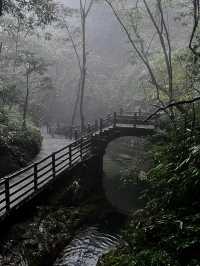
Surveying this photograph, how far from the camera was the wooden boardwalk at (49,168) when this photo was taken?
1208 cm

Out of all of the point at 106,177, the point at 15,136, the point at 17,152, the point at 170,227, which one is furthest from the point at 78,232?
the point at 106,177

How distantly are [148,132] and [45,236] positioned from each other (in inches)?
599

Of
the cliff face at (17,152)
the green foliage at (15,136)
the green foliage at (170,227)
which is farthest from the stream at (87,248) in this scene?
the green foliage at (15,136)

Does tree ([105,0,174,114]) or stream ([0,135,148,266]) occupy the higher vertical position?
tree ([105,0,174,114])

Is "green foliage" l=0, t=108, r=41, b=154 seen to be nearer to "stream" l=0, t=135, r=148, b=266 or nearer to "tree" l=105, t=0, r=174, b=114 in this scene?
"stream" l=0, t=135, r=148, b=266

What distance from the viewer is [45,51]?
160 ft

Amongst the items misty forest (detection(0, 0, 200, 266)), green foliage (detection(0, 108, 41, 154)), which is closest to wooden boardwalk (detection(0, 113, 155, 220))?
misty forest (detection(0, 0, 200, 266))

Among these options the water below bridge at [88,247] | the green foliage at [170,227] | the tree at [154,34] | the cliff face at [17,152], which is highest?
the tree at [154,34]

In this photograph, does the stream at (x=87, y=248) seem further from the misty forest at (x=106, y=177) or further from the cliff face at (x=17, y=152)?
the cliff face at (x=17, y=152)

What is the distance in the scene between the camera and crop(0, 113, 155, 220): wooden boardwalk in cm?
1208

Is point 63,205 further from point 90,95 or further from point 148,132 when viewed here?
point 90,95

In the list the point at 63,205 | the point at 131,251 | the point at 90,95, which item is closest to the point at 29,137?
the point at 63,205

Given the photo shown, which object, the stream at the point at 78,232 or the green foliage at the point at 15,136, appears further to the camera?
the green foliage at the point at 15,136

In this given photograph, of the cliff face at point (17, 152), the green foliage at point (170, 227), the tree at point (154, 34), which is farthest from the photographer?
the tree at point (154, 34)
